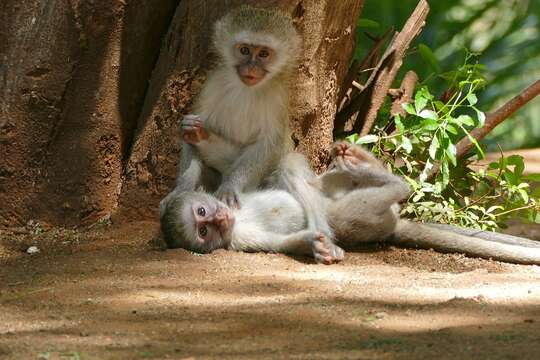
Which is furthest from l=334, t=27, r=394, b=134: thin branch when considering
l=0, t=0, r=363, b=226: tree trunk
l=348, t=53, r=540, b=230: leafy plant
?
l=0, t=0, r=363, b=226: tree trunk

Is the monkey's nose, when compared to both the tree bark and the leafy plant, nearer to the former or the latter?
the tree bark

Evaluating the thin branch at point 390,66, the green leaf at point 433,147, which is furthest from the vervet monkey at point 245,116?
the thin branch at point 390,66

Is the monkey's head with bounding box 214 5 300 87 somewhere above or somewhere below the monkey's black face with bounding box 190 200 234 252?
above

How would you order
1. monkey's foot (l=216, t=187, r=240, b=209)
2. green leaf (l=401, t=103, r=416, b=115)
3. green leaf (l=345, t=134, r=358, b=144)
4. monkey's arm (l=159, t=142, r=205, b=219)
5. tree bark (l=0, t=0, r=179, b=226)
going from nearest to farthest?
monkey's foot (l=216, t=187, r=240, b=209) < monkey's arm (l=159, t=142, r=205, b=219) < tree bark (l=0, t=0, r=179, b=226) < green leaf (l=401, t=103, r=416, b=115) < green leaf (l=345, t=134, r=358, b=144)

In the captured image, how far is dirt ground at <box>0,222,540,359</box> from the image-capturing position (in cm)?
369

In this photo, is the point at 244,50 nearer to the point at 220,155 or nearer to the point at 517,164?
the point at 220,155

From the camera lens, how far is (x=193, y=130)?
21.2ft

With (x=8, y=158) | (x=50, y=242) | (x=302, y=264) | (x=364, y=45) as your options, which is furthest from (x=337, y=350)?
(x=364, y=45)

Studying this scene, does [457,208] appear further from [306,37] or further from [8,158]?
[8,158]

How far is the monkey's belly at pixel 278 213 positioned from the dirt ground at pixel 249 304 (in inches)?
14.2

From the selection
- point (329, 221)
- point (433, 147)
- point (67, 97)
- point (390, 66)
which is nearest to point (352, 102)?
point (390, 66)

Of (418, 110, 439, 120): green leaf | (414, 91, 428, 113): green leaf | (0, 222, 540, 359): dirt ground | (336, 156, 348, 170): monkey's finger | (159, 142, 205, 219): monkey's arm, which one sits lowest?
(0, 222, 540, 359): dirt ground

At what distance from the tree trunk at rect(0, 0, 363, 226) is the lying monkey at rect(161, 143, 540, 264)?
513 mm

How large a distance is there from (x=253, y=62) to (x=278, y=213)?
1.10 metres
